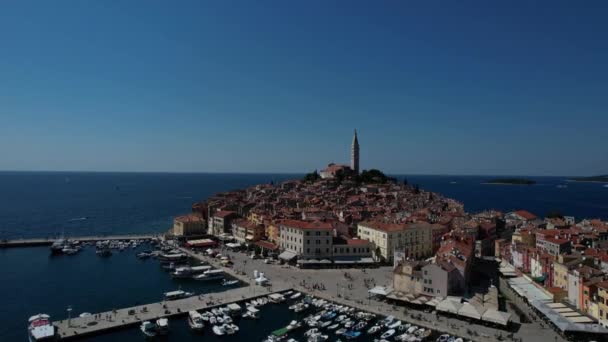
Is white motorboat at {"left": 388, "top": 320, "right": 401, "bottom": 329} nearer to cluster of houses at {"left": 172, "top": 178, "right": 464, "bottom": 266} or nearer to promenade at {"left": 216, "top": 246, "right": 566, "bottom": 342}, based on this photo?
promenade at {"left": 216, "top": 246, "right": 566, "bottom": 342}

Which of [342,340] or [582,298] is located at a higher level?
[582,298]

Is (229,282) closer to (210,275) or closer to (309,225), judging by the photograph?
(210,275)

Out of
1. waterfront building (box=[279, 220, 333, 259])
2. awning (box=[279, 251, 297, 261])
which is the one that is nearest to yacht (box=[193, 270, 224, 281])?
awning (box=[279, 251, 297, 261])

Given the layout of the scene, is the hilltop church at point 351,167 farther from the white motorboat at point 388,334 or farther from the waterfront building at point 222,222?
the white motorboat at point 388,334

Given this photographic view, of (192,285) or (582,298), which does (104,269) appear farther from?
(582,298)

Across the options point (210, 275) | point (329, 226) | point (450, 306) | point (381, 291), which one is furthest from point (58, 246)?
point (450, 306)

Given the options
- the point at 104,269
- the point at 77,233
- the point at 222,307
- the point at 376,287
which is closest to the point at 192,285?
the point at 222,307

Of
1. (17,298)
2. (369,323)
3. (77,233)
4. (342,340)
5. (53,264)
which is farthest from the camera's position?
(77,233)
